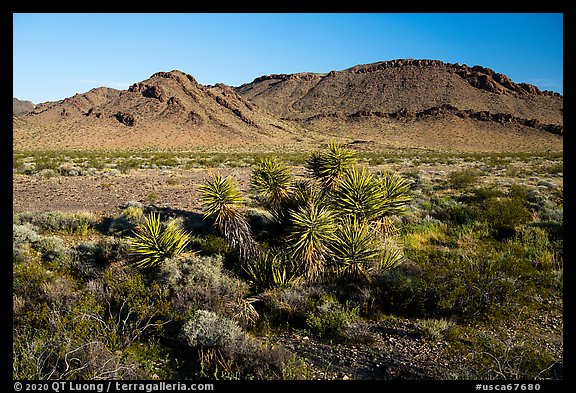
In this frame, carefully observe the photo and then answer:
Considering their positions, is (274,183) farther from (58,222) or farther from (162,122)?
(162,122)

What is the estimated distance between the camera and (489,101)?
10475 cm

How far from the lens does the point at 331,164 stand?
804 cm

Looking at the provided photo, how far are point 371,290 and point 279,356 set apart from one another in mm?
2689

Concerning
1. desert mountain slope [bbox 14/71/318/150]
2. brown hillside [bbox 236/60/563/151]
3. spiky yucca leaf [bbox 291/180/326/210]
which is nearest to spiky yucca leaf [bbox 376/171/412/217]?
spiky yucca leaf [bbox 291/180/326/210]

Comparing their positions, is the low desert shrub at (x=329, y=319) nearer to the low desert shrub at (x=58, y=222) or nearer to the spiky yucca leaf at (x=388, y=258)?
the spiky yucca leaf at (x=388, y=258)

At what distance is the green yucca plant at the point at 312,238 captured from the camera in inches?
261

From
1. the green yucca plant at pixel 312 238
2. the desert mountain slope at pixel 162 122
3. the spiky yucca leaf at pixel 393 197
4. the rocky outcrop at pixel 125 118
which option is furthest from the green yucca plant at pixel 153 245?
the rocky outcrop at pixel 125 118

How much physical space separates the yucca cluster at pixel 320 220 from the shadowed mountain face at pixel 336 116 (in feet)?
209

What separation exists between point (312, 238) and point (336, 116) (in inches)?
4240

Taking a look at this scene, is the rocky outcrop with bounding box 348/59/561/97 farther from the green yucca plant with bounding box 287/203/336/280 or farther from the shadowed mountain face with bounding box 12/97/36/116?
the shadowed mountain face with bounding box 12/97/36/116

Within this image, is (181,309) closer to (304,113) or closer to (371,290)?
(371,290)

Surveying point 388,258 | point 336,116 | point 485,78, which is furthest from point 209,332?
point 485,78

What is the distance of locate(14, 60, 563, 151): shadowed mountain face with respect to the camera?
78188mm
